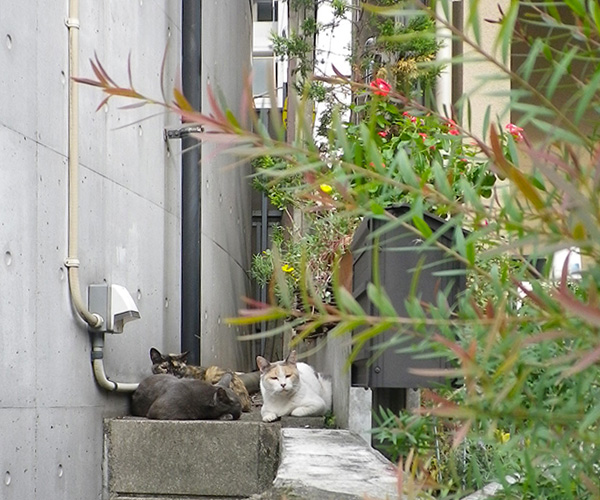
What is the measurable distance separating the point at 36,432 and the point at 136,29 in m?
2.20

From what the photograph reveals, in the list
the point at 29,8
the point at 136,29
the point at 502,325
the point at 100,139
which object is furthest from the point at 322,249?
the point at 502,325

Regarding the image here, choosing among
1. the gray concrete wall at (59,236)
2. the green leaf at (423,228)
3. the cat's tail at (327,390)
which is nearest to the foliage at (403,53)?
the gray concrete wall at (59,236)

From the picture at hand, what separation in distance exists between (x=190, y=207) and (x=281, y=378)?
4.10 feet

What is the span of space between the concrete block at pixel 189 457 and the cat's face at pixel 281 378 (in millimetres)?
571

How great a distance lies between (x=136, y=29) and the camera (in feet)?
15.1

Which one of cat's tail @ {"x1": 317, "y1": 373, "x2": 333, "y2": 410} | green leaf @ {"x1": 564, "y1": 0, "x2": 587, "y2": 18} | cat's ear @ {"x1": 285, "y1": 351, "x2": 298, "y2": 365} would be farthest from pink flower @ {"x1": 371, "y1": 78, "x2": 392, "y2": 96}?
cat's ear @ {"x1": 285, "y1": 351, "x2": 298, "y2": 365}

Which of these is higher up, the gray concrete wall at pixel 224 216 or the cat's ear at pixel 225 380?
the gray concrete wall at pixel 224 216

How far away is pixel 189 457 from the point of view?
420 cm

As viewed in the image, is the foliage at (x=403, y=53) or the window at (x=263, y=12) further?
the window at (x=263, y=12)

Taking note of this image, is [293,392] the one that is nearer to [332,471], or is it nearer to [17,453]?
[17,453]

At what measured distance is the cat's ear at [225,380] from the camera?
5148mm

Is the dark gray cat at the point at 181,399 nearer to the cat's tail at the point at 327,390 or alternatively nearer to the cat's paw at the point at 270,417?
the cat's paw at the point at 270,417

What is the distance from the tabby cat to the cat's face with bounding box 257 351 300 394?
1.09ft

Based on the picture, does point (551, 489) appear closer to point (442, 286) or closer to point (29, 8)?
point (442, 286)
